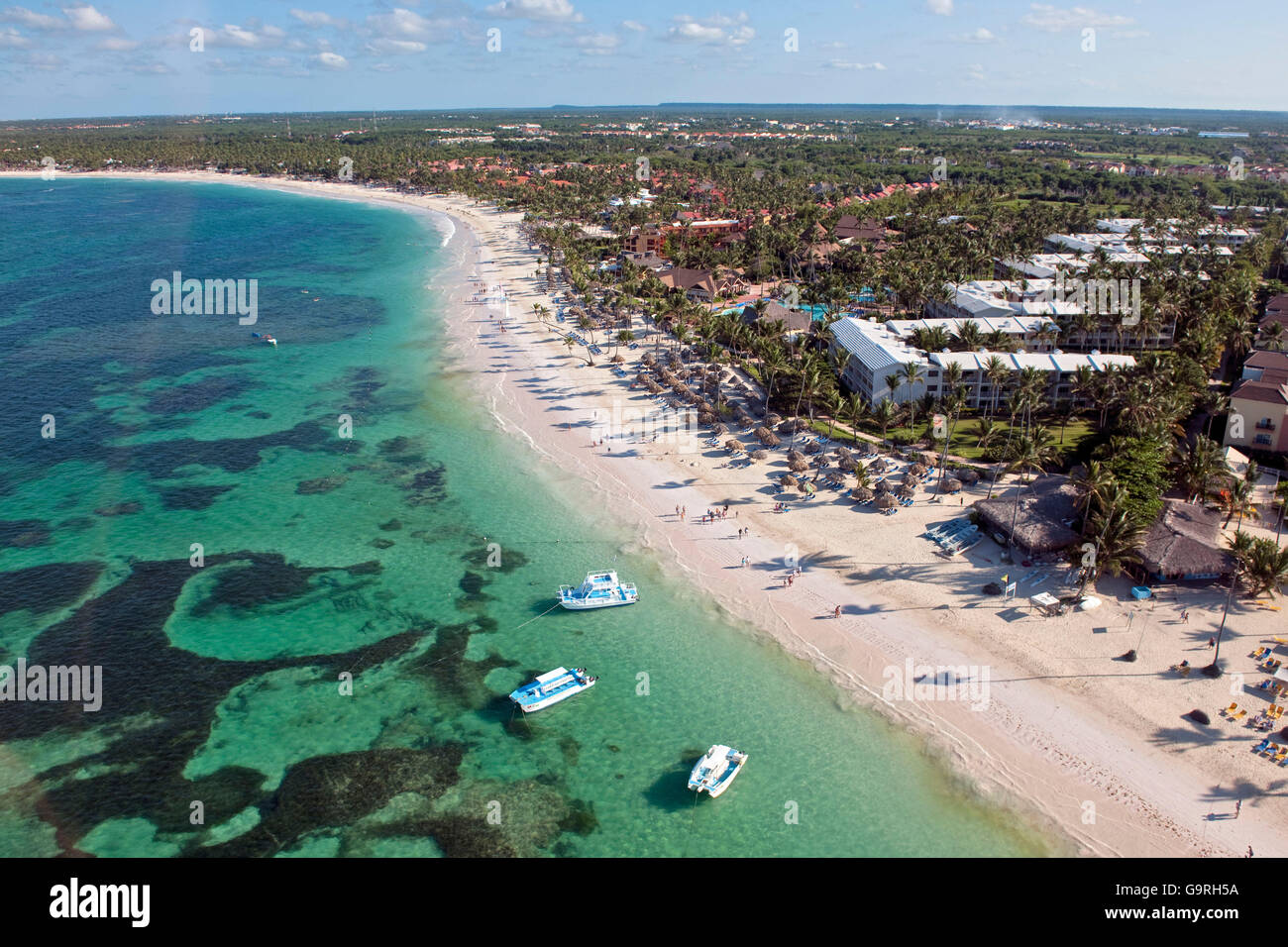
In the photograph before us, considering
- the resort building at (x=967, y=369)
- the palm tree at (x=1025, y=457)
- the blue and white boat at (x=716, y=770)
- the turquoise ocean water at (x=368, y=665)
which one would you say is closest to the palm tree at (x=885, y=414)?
the resort building at (x=967, y=369)

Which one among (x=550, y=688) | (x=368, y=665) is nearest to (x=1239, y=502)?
(x=550, y=688)

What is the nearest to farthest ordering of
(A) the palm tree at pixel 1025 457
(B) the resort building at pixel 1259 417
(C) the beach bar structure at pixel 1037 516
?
(C) the beach bar structure at pixel 1037 516, (A) the palm tree at pixel 1025 457, (B) the resort building at pixel 1259 417

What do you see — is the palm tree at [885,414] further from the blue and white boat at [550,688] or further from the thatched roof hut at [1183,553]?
the blue and white boat at [550,688]

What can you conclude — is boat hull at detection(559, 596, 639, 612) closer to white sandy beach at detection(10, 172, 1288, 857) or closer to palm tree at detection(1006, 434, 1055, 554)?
white sandy beach at detection(10, 172, 1288, 857)

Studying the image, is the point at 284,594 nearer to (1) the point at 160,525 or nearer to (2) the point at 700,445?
(1) the point at 160,525

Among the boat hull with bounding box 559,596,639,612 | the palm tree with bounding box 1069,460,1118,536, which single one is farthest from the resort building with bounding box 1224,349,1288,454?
the boat hull with bounding box 559,596,639,612

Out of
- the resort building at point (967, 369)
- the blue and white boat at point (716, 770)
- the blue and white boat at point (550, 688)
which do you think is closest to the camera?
the blue and white boat at point (716, 770)

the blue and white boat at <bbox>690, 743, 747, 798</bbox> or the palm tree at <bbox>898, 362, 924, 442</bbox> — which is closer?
the blue and white boat at <bbox>690, 743, 747, 798</bbox>
